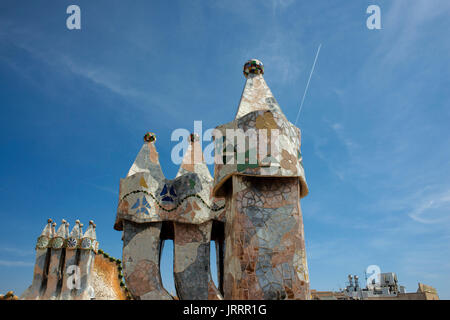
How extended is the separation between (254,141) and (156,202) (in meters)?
6.94

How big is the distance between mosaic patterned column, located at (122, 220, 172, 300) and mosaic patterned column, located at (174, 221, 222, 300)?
0.59 metres

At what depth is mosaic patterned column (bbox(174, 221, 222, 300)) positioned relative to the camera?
11227 mm

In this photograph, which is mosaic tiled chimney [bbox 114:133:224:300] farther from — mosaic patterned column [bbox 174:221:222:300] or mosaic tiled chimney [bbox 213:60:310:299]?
mosaic tiled chimney [bbox 213:60:310:299]

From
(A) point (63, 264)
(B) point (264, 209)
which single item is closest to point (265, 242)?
(B) point (264, 209)

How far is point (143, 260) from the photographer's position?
11375 millimetres

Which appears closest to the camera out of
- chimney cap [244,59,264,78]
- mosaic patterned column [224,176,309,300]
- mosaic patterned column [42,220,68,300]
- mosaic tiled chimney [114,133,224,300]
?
mosaic patterned column [224,176,309,300]

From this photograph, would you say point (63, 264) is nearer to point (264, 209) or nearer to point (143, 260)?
point (143, 260)

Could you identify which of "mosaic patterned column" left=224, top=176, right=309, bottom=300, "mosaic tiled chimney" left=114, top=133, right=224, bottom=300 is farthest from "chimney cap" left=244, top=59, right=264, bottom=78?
"mosaic tiled chimney" left=114, top=133, right=224, bottom=300

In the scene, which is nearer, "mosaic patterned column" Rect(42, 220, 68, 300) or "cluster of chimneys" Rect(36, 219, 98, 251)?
"mosaic patterned column" Rect(42, 220, 68, 300)

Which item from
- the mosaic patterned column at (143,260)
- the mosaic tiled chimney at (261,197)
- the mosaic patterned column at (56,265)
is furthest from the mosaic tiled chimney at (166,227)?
the mosaic tiled chimney at (261,197)

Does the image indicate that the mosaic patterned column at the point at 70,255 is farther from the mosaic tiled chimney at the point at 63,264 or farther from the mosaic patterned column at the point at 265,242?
the mosaic patterned column at the point at 265,242

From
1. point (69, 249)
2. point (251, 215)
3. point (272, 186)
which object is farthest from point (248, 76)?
point (69, 249)

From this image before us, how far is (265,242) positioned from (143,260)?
6.84 meters

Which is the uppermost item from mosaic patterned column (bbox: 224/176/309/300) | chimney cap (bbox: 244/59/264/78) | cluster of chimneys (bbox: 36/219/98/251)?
chimney cap (bbox: 244/59/264/78)
